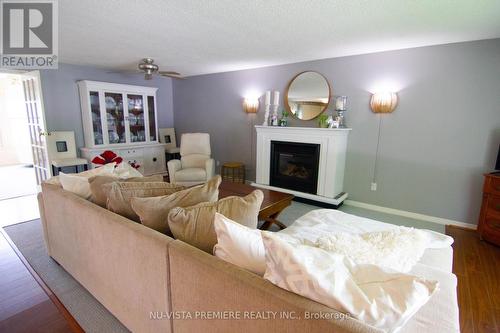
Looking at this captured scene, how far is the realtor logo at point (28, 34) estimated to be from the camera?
211 centimetres

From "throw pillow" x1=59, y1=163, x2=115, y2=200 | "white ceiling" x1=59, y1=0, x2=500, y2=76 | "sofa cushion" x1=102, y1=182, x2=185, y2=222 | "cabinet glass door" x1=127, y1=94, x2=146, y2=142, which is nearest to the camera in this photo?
"sofa cushion" x1=102, y1=182, x2=185, y2=222

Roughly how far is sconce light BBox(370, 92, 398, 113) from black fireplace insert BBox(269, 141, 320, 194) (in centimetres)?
94

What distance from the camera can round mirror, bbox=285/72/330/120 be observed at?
386cm

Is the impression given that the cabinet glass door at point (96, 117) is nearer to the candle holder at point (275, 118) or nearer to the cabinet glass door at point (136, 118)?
the cabinet glass door at point (136, 118)

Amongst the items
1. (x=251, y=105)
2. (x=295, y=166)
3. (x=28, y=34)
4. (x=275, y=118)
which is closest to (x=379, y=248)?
(x=295, y=166)

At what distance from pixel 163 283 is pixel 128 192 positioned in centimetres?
59

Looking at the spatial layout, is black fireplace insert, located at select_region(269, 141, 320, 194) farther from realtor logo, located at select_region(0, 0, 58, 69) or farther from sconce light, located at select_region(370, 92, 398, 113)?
realtor logo, located at select_region(0, 0, 58, 69)

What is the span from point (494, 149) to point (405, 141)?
863 millimetres

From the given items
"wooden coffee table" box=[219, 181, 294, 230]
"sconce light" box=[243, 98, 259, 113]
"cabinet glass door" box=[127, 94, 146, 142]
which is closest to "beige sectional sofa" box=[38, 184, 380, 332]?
"wooden coffee table" box=[219, 181, 294, 230]

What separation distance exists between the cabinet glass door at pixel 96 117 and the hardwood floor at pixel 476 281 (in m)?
5.39

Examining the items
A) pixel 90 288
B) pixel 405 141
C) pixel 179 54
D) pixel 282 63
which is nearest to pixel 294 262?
pixel 90 288

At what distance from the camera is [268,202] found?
2.58 meters

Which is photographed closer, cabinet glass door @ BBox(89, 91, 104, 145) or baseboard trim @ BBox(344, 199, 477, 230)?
baseboard trim @ BBox(344, 199, 477, 230)

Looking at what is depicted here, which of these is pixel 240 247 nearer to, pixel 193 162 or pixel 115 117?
pixel 193 162
